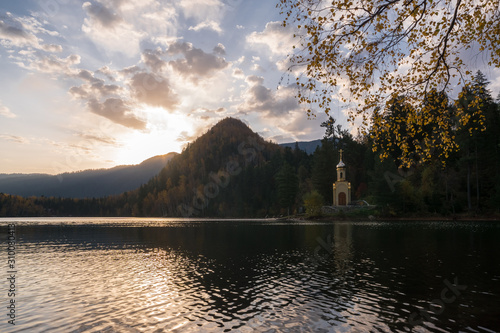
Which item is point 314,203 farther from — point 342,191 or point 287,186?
point 287,186

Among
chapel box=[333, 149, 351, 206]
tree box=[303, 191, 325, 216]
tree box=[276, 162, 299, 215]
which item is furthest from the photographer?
tree box=[276, 162, 299, 215]

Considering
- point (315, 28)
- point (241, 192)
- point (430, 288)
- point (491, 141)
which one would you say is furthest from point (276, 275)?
point (241, 192)

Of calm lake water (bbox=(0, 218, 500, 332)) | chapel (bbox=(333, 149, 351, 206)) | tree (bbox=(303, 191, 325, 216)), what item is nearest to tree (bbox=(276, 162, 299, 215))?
chapel (bbox=(333, 149, 351, 206))

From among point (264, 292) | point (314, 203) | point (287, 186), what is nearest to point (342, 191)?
point (314, 203)

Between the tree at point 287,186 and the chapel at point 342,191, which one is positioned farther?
the tree at point 287,186

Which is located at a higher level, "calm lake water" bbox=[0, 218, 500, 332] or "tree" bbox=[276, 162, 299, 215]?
"tree" bbox=[276, 162, 299, 215]

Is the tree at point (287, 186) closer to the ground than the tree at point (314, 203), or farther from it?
farther from it

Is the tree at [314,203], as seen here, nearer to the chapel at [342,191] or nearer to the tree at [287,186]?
the chapel at [342,191]

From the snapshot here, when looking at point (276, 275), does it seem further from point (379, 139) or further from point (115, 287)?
point (379, 139)

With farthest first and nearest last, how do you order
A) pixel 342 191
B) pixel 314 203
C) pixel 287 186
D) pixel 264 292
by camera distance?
pixel 287 186, pixel 342 191, pixel 314 203, pixel 264 292

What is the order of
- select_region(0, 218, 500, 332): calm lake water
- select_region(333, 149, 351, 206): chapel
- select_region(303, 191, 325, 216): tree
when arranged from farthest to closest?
select_region(333, 149, 351, 206): chapel → select_region(303, 191, 325, 216): tree → select_region(0, 218, 500, 332): calm lake water

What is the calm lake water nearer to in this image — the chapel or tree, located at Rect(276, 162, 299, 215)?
the chapel

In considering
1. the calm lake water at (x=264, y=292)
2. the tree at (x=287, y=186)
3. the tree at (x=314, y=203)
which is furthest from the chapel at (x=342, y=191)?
the calm lake water at (x=264, y=292)

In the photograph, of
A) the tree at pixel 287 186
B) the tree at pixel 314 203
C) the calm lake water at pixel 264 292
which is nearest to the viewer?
the calm lake water at pixel 264 292
